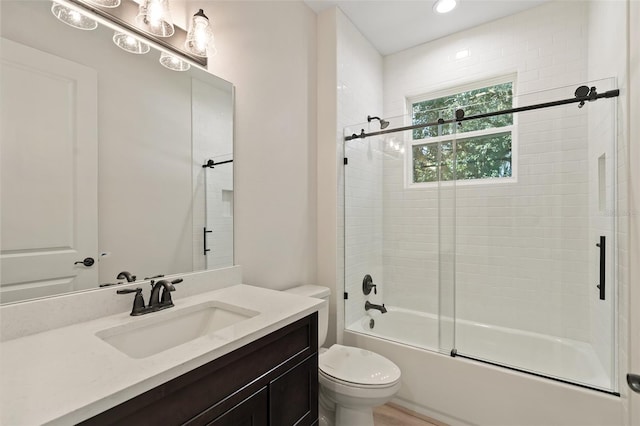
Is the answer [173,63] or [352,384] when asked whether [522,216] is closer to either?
[352,384]

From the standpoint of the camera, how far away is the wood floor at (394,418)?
185 centimetres

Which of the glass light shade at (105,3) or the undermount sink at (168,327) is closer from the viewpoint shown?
the undermount sink at (168,327)

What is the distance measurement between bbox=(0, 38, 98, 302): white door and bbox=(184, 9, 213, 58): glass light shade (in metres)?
0.49

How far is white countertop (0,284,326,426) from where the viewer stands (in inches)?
22.3

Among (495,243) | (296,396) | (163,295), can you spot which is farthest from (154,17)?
(495,243)

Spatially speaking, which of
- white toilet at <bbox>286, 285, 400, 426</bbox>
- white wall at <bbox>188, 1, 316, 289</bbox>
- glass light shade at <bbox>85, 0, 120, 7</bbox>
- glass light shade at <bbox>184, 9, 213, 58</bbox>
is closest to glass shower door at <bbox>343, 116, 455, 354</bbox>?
white wall at <bbox>188, 1, 316, 289</bbox>

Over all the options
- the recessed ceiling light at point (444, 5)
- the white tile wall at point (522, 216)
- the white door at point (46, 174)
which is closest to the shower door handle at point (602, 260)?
the white tile wall at point (522, 216)

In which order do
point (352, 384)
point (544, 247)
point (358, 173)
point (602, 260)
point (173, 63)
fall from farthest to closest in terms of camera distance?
point (358, 173) → point (544, 247) → point (602, 260) → point (352, 384) → point (173, 63)

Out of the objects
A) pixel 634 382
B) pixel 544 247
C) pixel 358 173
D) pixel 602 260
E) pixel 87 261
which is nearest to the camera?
pixel 634 382

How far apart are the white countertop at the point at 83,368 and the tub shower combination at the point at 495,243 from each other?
159 centimetres

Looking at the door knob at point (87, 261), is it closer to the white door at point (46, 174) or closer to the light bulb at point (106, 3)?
the white door at point (46, 174)

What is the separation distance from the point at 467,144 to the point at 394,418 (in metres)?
2.07

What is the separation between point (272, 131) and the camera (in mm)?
1899

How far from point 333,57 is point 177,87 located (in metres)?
1.31
